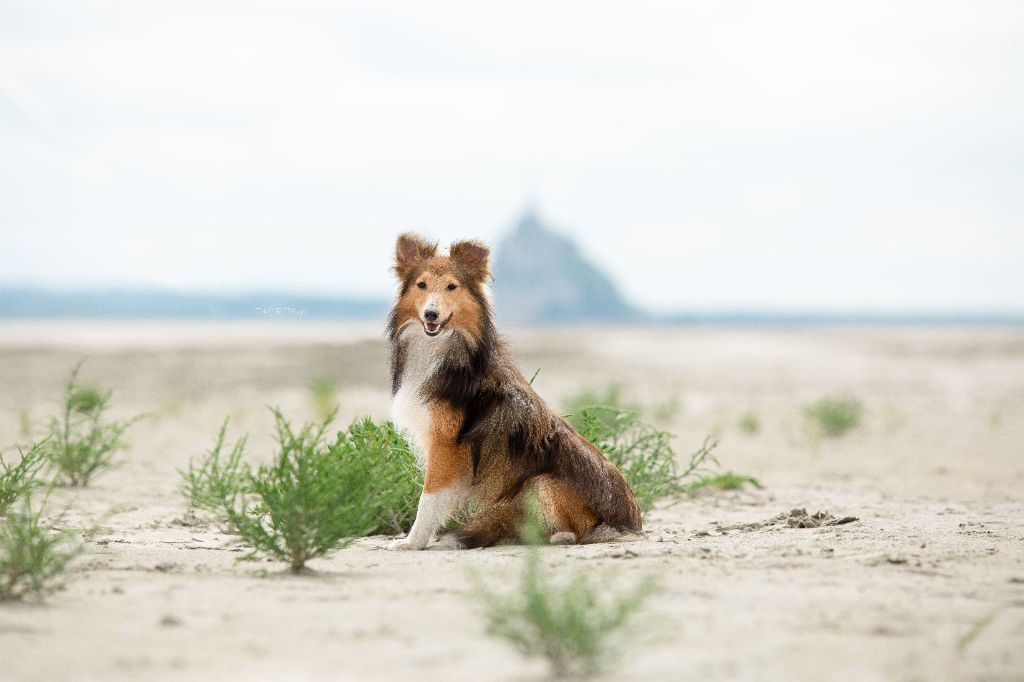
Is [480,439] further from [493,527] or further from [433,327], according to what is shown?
[433,327]

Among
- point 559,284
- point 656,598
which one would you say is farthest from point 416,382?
point 559,284

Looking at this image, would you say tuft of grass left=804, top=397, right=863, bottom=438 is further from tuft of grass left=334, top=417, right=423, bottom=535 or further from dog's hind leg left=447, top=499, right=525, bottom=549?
dog's hind leg left=447, top=499, right=525, bottom=549

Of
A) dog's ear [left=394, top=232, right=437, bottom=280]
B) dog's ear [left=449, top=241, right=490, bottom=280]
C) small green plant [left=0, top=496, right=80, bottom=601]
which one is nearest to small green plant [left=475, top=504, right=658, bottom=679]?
small green plant [left=0, top=496, right=80, bottom=601]

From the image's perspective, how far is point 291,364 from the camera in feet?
92.8

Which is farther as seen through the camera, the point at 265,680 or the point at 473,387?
the point at 473,387

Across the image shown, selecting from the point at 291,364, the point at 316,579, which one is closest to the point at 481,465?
the point at 316,579

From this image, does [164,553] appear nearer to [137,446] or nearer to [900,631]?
[900,631]

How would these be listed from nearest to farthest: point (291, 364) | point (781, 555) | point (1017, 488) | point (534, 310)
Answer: point (781, 555) < point (1017, 488) < point (291, 364) < point (534, 310)

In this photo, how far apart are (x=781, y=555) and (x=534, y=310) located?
4377 inches

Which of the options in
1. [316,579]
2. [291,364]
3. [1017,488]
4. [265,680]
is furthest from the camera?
[291,364]

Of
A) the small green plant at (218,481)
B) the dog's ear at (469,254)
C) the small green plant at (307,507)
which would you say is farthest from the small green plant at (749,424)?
the small green plant at (307,507)

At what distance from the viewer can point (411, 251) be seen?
22.3ft

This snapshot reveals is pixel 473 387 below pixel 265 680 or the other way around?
the other way around

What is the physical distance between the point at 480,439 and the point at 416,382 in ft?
1.64
